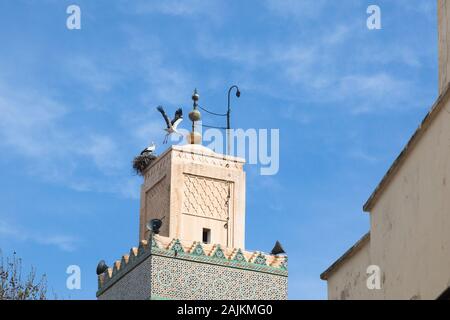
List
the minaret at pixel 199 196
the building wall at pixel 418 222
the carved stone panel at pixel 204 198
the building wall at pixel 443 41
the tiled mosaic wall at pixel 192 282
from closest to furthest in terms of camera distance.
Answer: the building wall at pixel 418 222 → the building wall at pixel 443 41 → the tiled mosaic wall at pixel 192 282 → the minaret at pixel 199 196 → the carved stone panel at pixel 204 198

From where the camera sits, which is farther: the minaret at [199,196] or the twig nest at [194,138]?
the twig nest at [194,138]

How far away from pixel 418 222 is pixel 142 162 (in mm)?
12004

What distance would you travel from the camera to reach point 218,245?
14898 mm

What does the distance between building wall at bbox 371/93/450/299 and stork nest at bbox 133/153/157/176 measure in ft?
37.3

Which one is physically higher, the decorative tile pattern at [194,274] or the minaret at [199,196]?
the minaret at [199,196]

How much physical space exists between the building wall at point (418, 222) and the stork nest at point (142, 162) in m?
11.4

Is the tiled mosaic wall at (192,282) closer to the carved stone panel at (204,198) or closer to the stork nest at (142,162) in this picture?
the carved stone panel at (204,198)

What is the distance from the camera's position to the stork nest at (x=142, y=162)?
631 inches

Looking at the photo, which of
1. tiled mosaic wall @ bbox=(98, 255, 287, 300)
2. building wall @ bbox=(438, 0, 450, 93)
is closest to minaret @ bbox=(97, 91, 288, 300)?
tiled mosaic wall @ bbox=(98, 255, 287, 300)

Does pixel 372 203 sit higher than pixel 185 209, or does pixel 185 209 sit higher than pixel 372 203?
pixel 185 209

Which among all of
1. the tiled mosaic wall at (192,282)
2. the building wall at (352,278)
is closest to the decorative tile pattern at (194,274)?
the tiled mosaic wall at (192,282)
